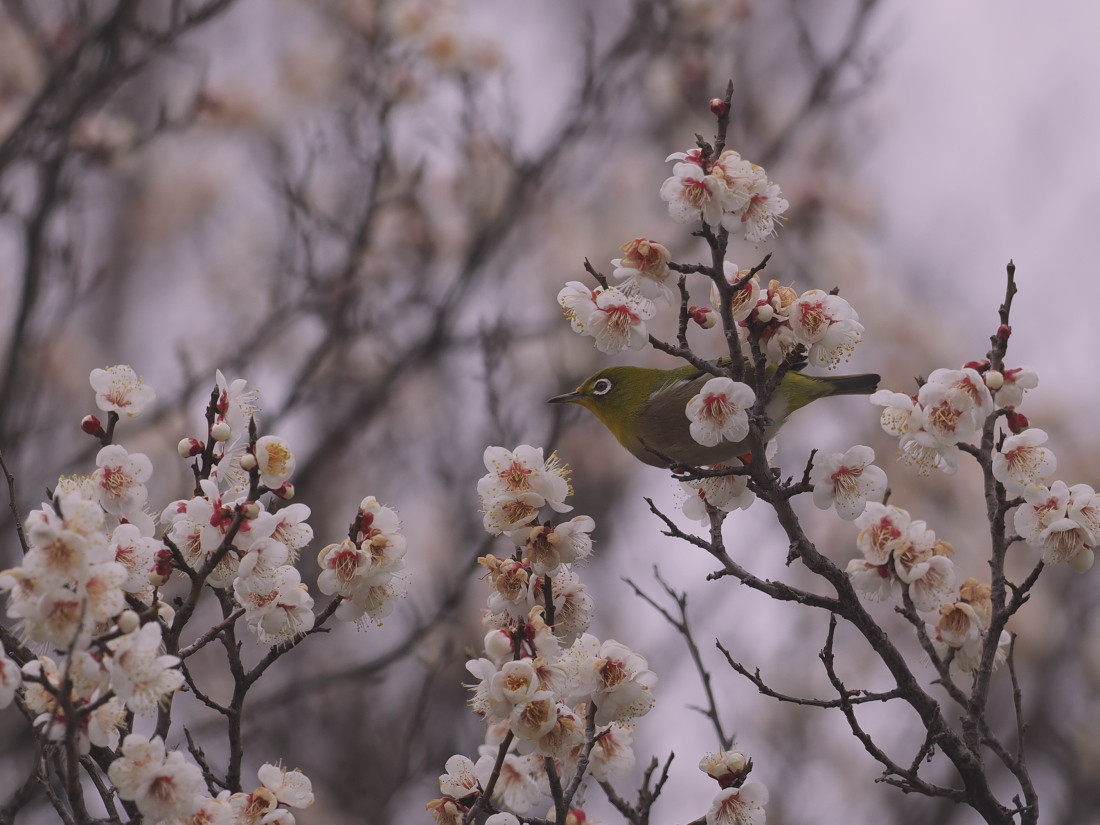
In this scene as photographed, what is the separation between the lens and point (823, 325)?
8.11ft

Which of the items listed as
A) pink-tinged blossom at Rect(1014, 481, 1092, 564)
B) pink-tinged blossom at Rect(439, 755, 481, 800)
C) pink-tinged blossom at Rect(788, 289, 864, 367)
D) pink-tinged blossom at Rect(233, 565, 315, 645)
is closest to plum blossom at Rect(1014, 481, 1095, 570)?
pink-tinged blossom at Rect(1014, 481, 1092, 564)

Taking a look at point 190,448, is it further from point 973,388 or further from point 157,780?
point 973,388

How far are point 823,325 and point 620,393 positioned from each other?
1412 millimetres

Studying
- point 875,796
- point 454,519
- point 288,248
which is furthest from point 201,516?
point 875,796

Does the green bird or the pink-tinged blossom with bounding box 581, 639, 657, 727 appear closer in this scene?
the pink-tinged blossom with bounding box 581, 639, 657, 727

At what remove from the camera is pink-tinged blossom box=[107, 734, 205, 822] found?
195 centimetres

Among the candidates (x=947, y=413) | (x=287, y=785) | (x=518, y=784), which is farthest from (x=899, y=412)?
(x=287, y=785)

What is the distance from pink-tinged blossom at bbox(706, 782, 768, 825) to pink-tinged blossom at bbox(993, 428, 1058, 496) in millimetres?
940

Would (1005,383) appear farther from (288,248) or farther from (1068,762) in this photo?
(1068,762)

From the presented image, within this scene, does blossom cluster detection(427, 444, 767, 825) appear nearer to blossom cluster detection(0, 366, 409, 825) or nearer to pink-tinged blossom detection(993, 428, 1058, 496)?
blossom cluster detection(0, 366, 409, 825)

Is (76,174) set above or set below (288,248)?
below

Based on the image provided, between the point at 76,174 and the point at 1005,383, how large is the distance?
4.28 metres

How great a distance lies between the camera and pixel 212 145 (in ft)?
29.9

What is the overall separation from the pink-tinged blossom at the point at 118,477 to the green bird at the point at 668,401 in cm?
153
